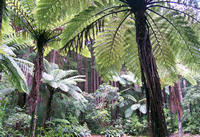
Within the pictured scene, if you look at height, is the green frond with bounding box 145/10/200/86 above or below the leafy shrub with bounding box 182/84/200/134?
above

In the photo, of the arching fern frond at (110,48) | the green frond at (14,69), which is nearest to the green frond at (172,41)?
the arching fern frond at (110,48)

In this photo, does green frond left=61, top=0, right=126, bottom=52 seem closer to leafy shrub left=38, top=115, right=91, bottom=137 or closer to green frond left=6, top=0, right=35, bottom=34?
leafy shrub left=38, top=115, right=91, bottom=137

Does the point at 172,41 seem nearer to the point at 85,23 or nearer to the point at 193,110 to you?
the point at 85,23

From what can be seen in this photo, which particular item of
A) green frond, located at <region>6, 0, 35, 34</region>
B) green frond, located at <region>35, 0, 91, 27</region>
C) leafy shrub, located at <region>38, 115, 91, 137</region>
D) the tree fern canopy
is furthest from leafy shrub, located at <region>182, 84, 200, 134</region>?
green frond, located at <region>6, 0, 35, 34</region>

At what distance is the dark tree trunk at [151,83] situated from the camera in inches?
47.4

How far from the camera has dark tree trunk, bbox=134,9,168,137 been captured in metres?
1.20

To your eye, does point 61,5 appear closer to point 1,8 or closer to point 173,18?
point 1,8

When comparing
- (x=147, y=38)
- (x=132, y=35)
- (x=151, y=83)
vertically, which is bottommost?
(x=151, y=83)

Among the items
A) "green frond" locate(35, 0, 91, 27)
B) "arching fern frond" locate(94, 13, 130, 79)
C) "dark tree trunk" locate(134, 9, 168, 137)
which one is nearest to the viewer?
"dark tree trunk" locate(134, 9, 168, 137)

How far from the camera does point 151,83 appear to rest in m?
1.33

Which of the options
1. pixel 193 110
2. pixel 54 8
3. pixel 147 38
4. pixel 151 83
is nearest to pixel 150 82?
pixel 151 83

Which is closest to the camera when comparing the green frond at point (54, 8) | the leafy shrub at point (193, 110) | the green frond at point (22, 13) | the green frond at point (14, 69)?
the green frond at point (54, 8)

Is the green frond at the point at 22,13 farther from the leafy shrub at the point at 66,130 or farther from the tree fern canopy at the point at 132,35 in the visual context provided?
the leafy shrub at the point at 66,130

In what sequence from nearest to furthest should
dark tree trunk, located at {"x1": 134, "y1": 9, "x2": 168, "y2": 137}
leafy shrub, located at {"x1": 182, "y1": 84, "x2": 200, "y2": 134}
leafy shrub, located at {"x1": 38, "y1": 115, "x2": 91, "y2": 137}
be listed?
dark tree trunk, located at {"x1": 134, "y1": 9, "x2": 168, "y2": 137}, leafy shrub, located at {"x1": 38, "y1": 115, "x2": 91, "y2": 137}, leafy shrub, located at {"x1": 182, "y1": 84, "x2": 200, "y2": 134}
